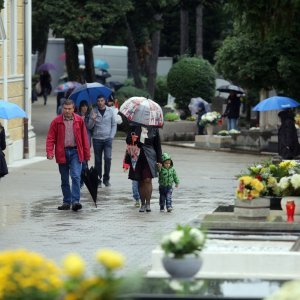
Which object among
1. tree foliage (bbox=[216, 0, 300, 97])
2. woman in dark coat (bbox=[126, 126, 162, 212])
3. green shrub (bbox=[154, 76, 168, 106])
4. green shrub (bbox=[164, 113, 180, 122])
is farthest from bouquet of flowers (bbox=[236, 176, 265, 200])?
green shrub (bbox=[154, 76, 168, 106])

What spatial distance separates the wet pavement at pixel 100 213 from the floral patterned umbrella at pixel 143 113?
134 centimetres

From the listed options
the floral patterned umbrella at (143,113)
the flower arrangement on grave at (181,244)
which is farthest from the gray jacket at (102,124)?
the flower arrangement on grave at (181,244)

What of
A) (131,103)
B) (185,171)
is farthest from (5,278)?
(185,171)

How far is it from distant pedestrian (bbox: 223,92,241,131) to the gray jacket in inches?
651

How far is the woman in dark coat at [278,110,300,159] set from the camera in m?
24.9

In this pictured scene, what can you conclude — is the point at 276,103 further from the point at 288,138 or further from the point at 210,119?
the point at 210,119

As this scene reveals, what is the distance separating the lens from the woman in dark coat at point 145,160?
17.5 meters

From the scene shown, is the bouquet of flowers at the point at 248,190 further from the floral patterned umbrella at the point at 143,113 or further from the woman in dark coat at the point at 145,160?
the floral patterned umbrella at the point at 143,113

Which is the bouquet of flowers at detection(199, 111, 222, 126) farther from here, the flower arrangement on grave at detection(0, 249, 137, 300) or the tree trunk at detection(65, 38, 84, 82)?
the flower arrangement on grave at detection(0, 249, 137, 300)

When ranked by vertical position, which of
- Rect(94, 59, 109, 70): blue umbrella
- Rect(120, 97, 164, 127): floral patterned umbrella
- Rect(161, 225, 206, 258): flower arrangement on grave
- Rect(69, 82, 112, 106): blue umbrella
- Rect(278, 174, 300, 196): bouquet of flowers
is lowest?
Rect(278, 174, 300, 196): bouquet of flowers

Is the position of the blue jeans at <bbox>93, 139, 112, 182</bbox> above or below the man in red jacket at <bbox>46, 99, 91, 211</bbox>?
below

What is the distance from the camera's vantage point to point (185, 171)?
26062 mm

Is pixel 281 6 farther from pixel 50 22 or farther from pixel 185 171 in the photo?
pixel 50 22

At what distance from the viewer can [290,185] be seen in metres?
14.9
